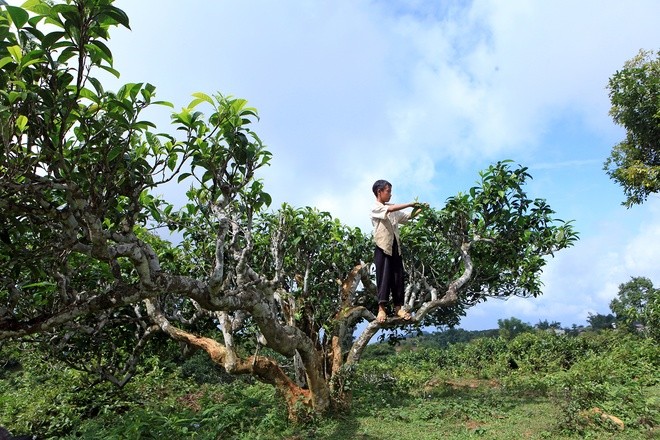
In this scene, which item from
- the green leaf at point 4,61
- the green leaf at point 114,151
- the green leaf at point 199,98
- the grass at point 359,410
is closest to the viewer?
the green leaf at point 4,61

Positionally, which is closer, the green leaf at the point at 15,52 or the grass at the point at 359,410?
the green leaf at the point at 15,52

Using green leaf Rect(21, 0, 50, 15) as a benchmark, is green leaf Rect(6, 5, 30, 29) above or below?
below

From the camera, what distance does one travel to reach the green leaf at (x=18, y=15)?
2.53 meters

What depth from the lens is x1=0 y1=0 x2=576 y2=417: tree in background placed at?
3.07 m

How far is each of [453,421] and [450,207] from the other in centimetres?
354

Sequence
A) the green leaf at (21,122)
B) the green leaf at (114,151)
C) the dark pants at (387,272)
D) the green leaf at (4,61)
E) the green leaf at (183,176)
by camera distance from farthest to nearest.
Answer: the dark pants at (387,272) → the green leaf at (183,176) → the green leaf at (114,151) → the green leaf at (21,122) → the green leaf at (4,61)

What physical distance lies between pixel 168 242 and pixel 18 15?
22.7ft

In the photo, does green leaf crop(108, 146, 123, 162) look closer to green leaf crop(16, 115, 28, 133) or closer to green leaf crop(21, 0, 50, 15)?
green leaf crop(16, 115, 28, 133)

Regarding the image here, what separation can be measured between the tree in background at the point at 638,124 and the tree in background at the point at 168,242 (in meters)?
8.74

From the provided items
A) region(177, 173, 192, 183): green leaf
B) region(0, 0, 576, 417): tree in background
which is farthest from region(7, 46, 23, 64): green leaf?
region(177, 173, 192, 183): green leaf

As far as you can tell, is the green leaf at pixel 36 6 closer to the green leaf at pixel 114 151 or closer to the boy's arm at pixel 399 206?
the green leaf at pixel 114 151

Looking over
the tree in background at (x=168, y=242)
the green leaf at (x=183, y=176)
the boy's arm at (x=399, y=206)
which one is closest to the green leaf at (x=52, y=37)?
the tree in background at (x=168, y=242)

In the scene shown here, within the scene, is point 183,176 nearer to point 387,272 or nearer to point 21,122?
point 21,122

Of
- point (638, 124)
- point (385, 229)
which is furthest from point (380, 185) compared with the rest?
point (638, 124)
